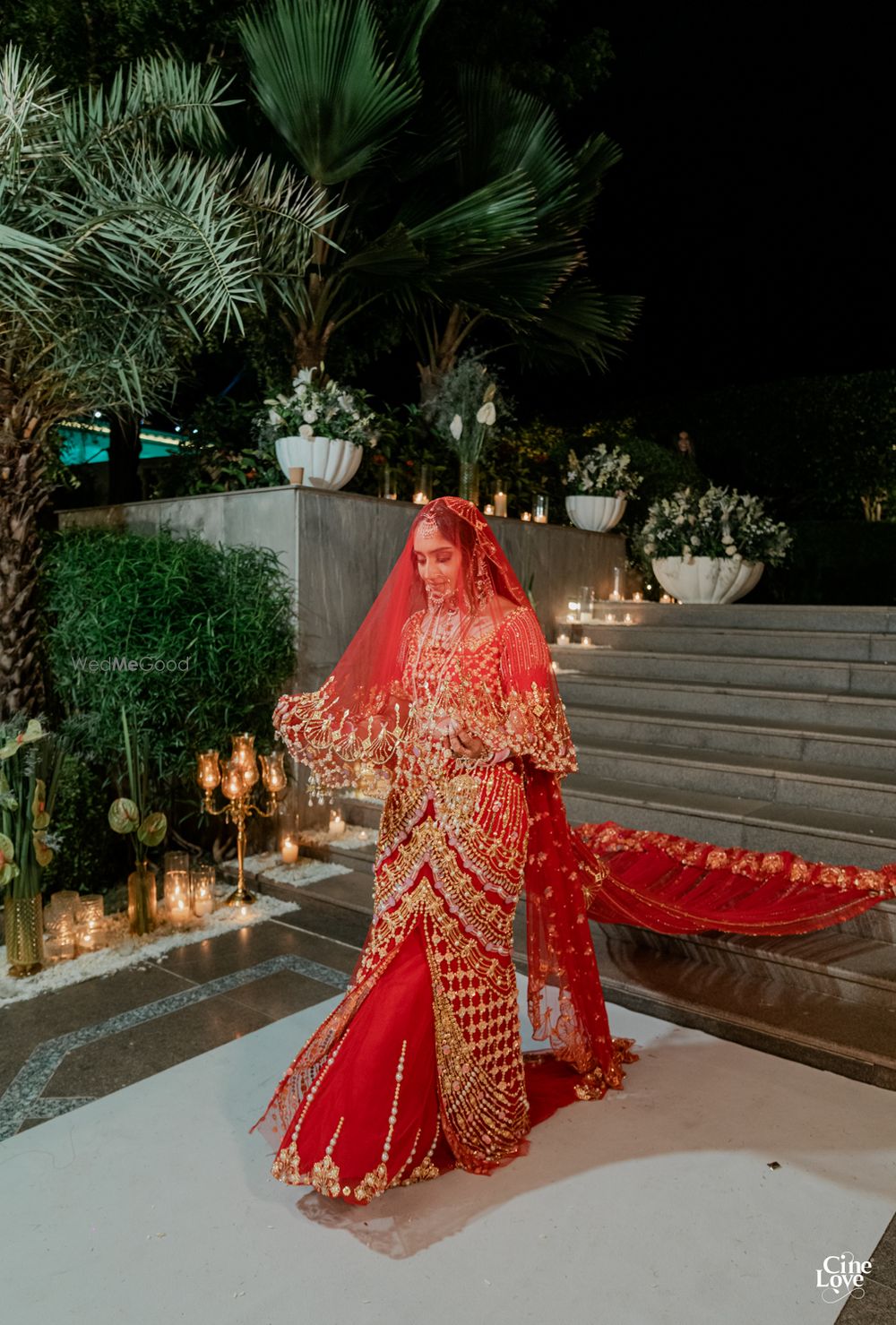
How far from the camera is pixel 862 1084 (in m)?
2.79

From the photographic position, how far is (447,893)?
7.88 feet

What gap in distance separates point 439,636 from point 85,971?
2.33 m

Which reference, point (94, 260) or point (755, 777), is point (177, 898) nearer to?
point (755, 777)

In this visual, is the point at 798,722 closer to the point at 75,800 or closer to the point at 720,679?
the point at 720,679

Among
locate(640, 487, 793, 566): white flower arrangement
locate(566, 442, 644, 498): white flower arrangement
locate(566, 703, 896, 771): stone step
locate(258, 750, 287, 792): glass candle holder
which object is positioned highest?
locate(566, 442, 644, 498): white flower arrangement

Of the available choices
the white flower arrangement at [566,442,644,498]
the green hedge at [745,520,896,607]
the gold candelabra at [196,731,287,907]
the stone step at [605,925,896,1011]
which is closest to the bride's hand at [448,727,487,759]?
the stone step at [605,925,896,1011]

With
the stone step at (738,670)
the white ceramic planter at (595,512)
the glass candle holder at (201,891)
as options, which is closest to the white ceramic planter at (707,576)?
the white ceramic planter at (595,512)

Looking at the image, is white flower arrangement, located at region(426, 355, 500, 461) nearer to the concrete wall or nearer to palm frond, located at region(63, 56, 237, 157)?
the concrete wall

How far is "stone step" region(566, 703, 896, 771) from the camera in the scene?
441 cm

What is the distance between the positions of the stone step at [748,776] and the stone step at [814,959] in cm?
78

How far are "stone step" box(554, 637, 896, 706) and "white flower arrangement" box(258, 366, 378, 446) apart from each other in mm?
2116

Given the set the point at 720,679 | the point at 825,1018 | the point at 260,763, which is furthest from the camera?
the point at 720,679

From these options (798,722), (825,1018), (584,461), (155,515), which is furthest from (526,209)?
(825,1018)

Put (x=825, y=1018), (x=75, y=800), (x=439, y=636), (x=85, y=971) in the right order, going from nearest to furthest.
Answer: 1. (x=439, y=636)
2. (x=825, y=1018)
3. (x=85, y=971)
4. (x=75, y=800)
